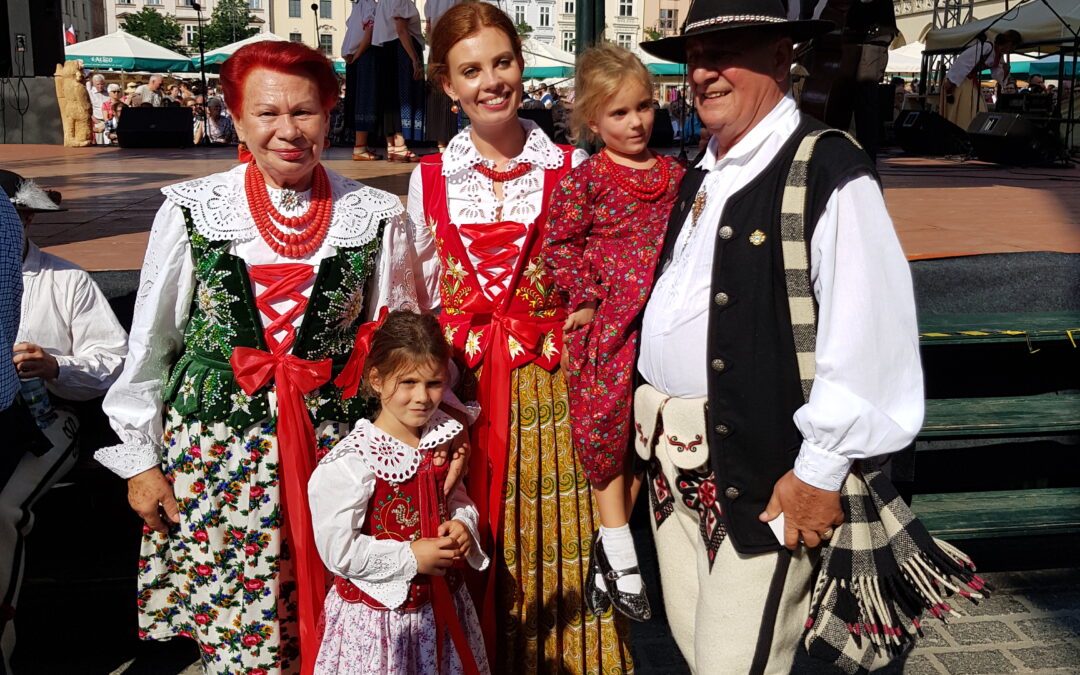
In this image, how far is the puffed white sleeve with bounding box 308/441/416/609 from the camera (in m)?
2.49

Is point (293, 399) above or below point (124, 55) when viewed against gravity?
below

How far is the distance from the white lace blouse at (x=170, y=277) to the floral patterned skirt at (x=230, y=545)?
0.27 feet

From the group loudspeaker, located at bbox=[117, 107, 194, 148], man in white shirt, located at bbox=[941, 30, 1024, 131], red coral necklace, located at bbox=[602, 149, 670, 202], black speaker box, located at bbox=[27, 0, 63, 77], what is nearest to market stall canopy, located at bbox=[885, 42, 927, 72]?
man in white shirt, located at bbox=[941, 30, 1024, 131]

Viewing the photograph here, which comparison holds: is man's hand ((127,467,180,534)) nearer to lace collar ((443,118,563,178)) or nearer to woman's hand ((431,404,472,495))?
woman's hand ((431,404,472,495))

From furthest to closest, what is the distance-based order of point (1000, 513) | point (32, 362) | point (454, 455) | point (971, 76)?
point (971, 76)
point (1000, 513)
point (32, 362)
point (454, 455)

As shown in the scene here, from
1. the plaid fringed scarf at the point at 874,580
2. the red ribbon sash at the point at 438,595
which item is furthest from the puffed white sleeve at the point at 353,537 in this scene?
the plaid fringed scarf at the point at 874,580

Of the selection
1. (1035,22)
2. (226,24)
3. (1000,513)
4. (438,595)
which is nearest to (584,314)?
(438,595)

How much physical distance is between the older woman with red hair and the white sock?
773 mm

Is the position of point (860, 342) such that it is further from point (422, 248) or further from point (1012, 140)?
point (1012, 140)

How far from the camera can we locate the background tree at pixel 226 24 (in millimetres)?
61125

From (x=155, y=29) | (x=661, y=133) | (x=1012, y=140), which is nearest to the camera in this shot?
(x=1012, y=140)

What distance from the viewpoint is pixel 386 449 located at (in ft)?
8.38

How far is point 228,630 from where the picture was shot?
103 inches

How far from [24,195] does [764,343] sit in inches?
110
